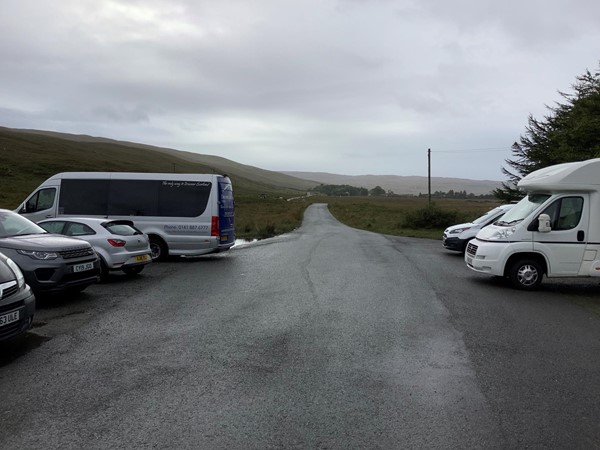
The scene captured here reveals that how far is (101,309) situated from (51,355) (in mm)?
2552

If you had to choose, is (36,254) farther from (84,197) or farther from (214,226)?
(84,197)

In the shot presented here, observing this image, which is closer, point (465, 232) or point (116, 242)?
point (116, 242)

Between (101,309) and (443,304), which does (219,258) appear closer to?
(101,309)

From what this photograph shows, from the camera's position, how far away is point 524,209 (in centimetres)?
1116

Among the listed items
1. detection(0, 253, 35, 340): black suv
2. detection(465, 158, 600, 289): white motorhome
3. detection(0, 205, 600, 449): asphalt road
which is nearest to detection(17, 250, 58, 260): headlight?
detection(0, 205, 600, 449): asphalt road

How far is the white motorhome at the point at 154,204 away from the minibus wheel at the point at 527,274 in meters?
8.43

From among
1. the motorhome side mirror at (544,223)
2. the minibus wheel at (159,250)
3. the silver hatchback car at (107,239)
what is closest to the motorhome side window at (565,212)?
the motorhome side mirror at (544,223)

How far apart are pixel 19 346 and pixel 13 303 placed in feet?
2.63

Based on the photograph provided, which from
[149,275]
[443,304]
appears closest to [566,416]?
[443,304]

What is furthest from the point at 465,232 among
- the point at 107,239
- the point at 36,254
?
the point at 36,254

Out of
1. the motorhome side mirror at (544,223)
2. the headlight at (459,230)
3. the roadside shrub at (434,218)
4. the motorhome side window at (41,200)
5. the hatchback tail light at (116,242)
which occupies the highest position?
the motorhome side window at (41,200)

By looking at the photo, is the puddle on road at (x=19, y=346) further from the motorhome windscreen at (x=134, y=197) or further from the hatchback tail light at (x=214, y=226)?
the motorhome windscreen at (x=134, y=197)

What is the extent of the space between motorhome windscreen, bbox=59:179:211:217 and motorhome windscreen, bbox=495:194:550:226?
8.48 meters

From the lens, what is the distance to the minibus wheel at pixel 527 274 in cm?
1062
